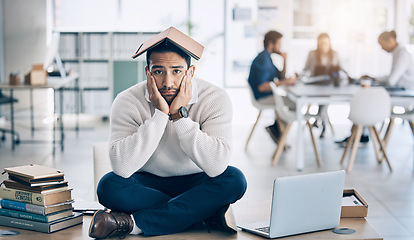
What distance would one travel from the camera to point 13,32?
29.8ft

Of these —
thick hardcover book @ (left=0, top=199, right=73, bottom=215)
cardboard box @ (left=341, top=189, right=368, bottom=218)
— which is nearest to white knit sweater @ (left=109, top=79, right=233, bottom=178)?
thick hardcover book @ (left=0, top=199, right=73, bottom=215)

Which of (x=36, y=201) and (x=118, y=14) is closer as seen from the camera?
(x=36, y=201)

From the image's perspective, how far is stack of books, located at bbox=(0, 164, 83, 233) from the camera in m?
2.45

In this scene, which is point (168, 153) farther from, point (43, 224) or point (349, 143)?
point (349, 143)

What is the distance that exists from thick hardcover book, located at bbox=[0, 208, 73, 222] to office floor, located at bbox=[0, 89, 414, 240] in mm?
77

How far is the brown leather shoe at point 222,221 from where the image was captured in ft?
8.18

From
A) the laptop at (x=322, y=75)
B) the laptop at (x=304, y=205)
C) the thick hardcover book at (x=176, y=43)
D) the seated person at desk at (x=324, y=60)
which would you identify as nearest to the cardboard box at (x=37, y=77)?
the laptop at (x=322, y=75)

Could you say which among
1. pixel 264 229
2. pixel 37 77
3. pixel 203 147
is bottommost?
pixel 264 229

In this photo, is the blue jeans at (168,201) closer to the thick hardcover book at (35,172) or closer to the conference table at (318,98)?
the thick hardcover book at (35,172)

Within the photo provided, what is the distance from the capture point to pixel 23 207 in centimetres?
251

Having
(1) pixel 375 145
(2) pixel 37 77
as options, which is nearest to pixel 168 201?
(1) pixel 375 145

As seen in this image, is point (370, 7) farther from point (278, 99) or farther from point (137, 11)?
point (278, 99)

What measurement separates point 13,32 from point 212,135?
719 cm

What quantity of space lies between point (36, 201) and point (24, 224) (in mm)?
123
